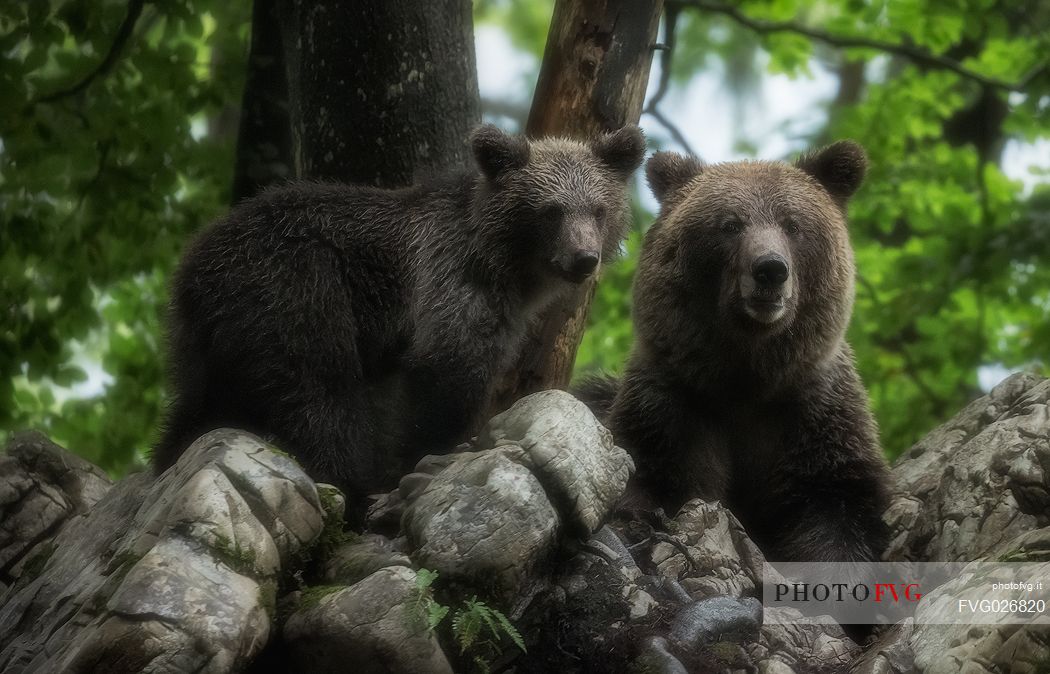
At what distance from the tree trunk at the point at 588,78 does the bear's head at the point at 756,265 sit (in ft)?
2.20

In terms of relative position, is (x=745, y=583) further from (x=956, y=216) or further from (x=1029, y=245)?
(x=956, y=216)

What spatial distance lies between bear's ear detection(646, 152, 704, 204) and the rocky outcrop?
226 cm

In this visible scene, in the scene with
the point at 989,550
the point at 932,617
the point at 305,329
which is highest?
the point at 305,329

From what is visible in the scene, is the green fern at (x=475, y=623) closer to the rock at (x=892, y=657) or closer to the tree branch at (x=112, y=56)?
the rock at (x=892, y=657)

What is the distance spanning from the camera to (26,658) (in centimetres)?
510

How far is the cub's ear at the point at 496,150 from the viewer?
22.3 feet

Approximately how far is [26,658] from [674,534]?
10.2 ft

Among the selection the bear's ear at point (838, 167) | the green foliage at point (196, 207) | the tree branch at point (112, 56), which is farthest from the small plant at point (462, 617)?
the tree branch at point (112, 56)

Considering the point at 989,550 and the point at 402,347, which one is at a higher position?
the point at 402,347

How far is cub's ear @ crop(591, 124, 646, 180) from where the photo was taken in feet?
23.8

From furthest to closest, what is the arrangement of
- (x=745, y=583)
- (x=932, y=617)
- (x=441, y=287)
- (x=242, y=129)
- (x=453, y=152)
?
(x=242, y=129), (x=453, y=152), (x=441, y=287), (x=745, y=583), (x=932, y=617)

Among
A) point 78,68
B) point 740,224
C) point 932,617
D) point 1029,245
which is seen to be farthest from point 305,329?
point 1029,245

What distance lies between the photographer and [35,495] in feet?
24.1

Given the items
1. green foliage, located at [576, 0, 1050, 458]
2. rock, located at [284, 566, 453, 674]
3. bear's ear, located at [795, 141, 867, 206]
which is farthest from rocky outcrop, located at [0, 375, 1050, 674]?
green foliage, located at [576, 0, 1050, 458]
